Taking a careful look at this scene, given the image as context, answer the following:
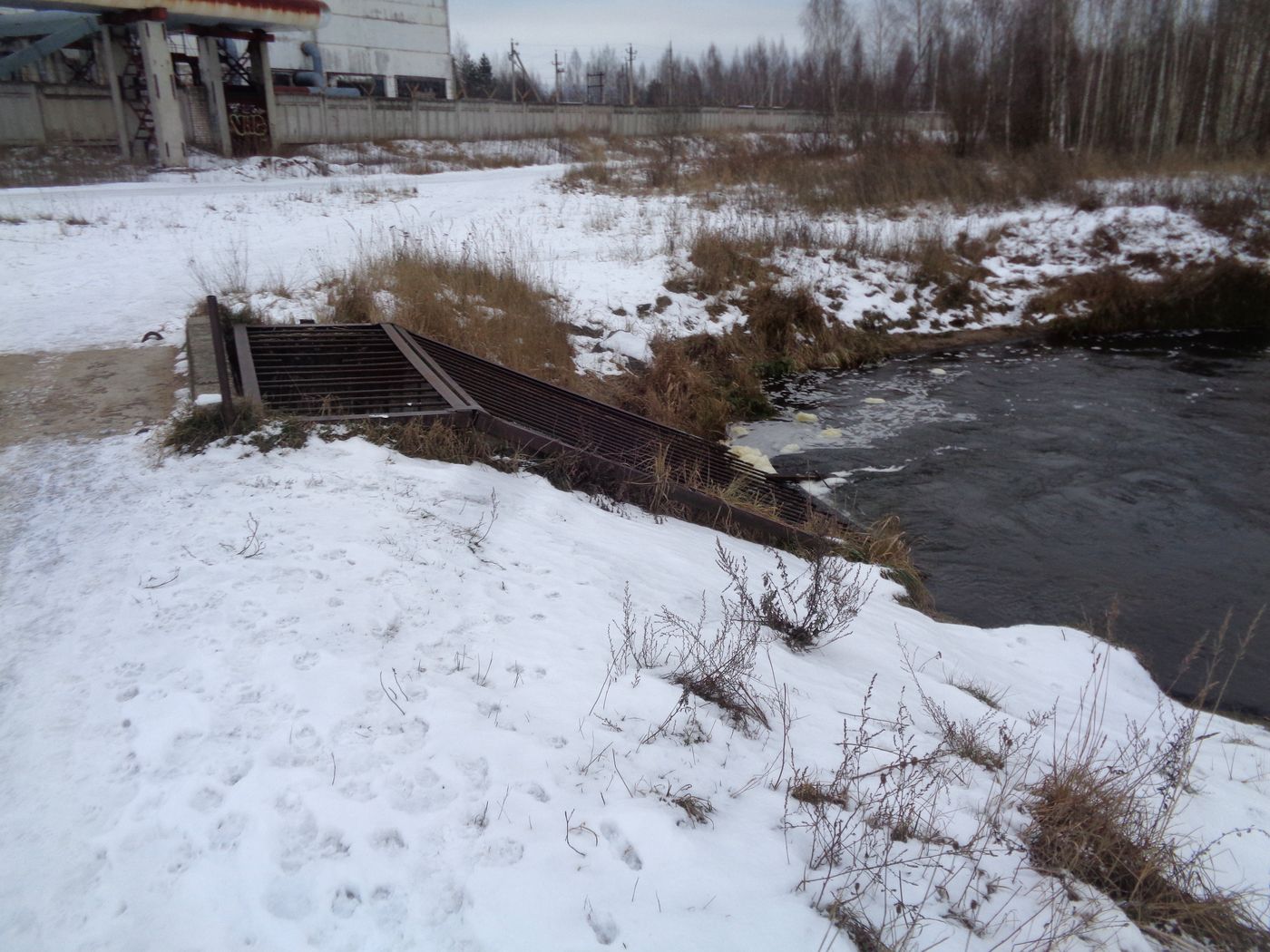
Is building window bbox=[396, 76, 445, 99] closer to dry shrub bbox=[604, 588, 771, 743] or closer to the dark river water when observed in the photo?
the dark river water

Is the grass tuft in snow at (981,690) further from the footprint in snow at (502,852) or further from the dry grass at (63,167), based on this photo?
the dry grass at (63,167)

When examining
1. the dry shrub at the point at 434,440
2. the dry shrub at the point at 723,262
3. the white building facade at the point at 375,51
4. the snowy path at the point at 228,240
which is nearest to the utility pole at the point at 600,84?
the white building facade at the point at 375,51

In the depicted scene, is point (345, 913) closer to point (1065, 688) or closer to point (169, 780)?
point (169, 780)

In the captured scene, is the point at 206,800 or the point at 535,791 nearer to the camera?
the point at 206,800

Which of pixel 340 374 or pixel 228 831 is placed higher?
pixel 340 374

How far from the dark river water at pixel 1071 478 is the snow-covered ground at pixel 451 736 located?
1.02 meters

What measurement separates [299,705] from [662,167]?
20452mm

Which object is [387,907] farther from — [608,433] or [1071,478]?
[1071,478]

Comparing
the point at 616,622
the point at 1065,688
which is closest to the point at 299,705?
the point at 616,622

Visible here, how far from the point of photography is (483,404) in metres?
6.34

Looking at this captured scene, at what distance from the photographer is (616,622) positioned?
3.93m

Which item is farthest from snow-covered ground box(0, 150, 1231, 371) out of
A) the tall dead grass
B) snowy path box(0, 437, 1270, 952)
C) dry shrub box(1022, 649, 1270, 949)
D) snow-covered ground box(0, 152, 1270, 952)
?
dry shrub box(1022, 649, 1270, 949)

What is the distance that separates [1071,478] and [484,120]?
30.0 m

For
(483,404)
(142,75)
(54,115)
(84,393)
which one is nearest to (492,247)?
(483,404)
